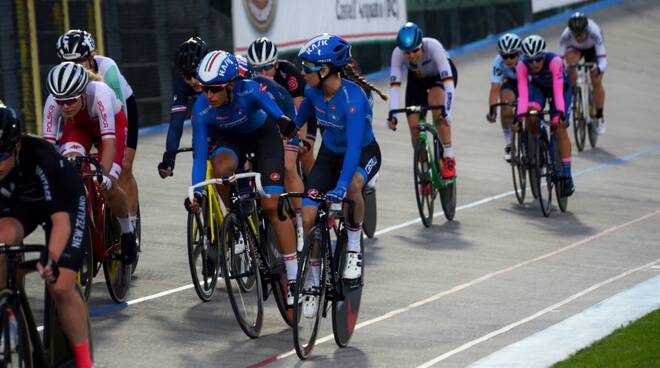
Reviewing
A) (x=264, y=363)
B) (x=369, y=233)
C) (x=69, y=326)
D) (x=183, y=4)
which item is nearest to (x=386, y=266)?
(x=369, y=233)

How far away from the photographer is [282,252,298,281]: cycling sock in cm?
Answer: 884

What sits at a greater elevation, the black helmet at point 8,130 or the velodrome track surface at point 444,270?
the black helmet at point 8,130

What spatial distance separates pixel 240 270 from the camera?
351 inches

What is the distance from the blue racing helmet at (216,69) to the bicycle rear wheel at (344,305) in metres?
1.16

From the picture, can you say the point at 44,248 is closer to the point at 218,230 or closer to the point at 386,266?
the point at 218,230

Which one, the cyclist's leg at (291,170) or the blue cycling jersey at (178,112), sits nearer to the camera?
the blue cycling jersey at (178,112)

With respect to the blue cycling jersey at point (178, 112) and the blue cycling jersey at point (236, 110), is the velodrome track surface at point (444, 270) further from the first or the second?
the blue cycling jersey at point (236, 110)

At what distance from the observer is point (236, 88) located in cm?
919

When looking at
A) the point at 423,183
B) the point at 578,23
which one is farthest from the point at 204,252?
the point at 578,23

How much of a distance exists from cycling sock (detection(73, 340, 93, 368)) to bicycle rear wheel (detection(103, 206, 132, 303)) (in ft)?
9.26

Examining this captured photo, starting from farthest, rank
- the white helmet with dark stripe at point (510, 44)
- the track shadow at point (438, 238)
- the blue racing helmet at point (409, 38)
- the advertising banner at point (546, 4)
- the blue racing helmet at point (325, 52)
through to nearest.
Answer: the advertising banner at point (546, 4)
the white helmet with dark stripe at point (510, 44)
the blue racing helmet at point (409, 38)
the track shadow at point (438, 238)
the blue racing helmet at point (325, 52)

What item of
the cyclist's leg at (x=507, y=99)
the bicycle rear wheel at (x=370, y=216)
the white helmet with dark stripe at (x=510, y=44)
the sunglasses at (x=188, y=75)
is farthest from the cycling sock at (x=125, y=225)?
the cyclist's leg at (x=507, y=99)

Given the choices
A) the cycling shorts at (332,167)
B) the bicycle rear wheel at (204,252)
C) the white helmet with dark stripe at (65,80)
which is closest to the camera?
the white helmet with dark stripe at (65,80)

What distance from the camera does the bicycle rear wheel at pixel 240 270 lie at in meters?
8.51
